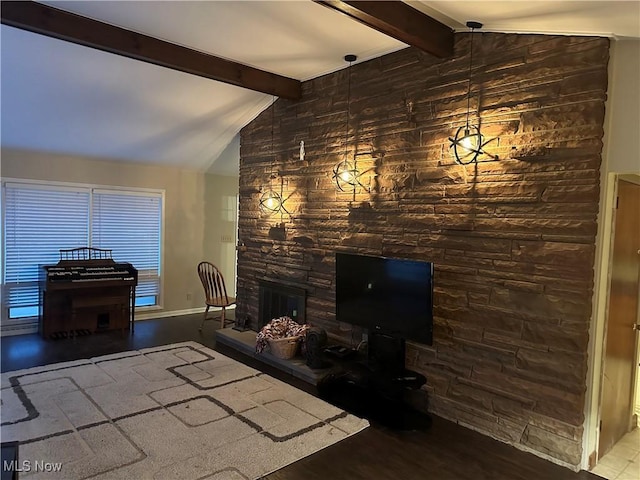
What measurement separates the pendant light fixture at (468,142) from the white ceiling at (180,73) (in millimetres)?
645

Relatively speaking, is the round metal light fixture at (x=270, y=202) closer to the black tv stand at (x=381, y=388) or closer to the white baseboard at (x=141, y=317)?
the black tv stand at (x=381, y=388)

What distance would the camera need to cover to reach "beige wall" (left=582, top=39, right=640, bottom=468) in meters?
2.64

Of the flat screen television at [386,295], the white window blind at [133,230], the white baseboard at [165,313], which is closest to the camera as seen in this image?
the flat screen television at [386,295]

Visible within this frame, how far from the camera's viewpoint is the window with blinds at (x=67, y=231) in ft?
18.0

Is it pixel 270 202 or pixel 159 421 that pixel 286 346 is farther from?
pixel 270 202

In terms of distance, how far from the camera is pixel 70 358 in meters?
4.61

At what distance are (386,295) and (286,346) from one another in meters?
1.36

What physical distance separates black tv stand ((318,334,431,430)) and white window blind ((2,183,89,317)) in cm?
407

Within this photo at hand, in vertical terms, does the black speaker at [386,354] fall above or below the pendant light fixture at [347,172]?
below

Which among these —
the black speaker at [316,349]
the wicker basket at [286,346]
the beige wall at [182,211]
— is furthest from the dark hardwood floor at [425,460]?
the beige wall at [182,211]

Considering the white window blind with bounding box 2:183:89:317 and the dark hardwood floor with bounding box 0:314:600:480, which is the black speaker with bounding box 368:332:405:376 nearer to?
the dark hardwood floor with bounding box 0:314:600:480

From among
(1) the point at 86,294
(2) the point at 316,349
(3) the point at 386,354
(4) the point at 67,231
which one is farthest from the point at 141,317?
(3) the point at 386,354

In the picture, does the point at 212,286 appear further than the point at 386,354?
Yes

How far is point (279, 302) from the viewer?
512 cm
